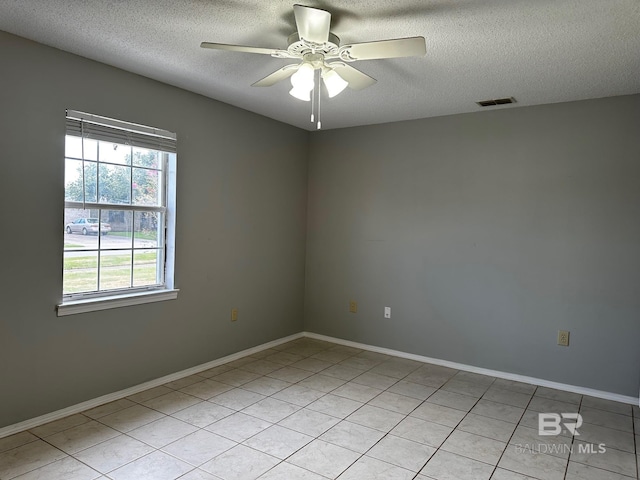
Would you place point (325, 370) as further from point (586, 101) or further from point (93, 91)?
point (586, 101)

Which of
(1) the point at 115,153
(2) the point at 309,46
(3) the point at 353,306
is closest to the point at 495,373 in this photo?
(3) the point at 353,306

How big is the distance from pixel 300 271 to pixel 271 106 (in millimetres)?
1826

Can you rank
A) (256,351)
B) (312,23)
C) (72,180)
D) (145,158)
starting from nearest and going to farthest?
(312,23) → (72,180) → (145,158) → (256,351)

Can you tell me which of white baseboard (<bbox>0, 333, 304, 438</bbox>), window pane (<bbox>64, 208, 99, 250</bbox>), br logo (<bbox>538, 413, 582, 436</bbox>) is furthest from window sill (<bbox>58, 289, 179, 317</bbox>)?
br logo (<bbox>538, 413, 582, 436</bbox>)

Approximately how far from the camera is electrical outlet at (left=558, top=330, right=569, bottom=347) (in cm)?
355

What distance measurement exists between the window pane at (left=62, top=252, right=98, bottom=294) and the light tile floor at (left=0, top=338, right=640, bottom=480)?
2.69 ft

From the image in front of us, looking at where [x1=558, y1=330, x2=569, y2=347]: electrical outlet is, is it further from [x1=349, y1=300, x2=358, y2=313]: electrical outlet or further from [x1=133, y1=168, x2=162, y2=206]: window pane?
[x1=133, y1=168, x2=162, y2=206]: window pane

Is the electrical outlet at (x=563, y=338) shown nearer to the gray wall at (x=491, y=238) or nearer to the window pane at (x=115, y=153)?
the gray wall at (x=491, y=238)

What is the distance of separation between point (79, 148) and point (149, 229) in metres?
0.78

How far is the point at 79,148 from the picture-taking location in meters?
2.87

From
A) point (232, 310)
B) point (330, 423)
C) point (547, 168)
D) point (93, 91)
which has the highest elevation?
point (93, 91)

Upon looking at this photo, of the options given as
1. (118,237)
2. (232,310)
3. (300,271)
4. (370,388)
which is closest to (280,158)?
(300,271)

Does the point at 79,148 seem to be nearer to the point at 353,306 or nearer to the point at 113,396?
the point at 113,396

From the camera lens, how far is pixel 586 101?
3463 millimetres
